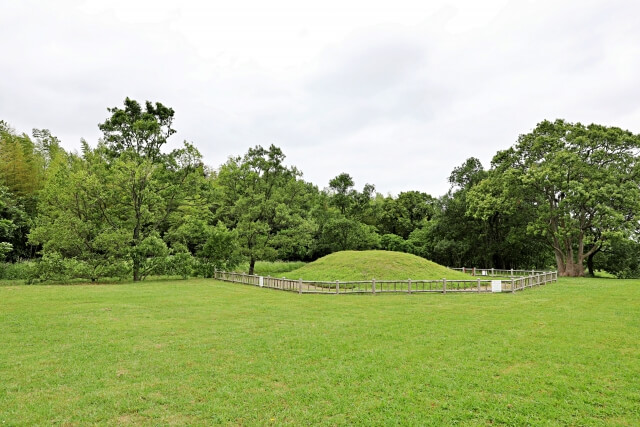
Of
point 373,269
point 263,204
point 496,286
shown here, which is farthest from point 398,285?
point 263,204

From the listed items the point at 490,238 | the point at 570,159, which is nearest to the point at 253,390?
the point at 570,159

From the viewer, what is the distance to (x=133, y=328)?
36.2 ft

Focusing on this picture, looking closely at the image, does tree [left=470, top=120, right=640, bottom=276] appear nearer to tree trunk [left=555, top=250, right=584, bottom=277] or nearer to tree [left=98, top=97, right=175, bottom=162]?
tree trunk [left=555, top=250, right=584, bottom=277]

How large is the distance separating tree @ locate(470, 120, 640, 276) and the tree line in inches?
5.1

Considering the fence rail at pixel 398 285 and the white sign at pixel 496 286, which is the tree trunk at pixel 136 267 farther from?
the white sign at pixel 496 286

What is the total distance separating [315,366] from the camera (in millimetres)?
7750

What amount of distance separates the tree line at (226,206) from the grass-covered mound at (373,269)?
5715mm

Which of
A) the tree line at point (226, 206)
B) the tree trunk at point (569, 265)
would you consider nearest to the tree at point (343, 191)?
the tree line at point (226, 206)

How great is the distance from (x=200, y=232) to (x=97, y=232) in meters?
7.83

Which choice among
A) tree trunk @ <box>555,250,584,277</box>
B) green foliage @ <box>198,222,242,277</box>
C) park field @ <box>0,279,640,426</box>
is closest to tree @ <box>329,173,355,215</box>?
green foliage @ <box>198,222,242,277</box>

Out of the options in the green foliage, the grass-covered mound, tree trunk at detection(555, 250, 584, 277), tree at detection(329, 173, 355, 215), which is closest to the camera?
the grass-covered mound

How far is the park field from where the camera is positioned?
564cm

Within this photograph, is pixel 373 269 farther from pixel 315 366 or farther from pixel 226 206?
pixel 315 366

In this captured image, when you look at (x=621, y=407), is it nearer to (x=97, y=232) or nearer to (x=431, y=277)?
(x=431, y=277)
